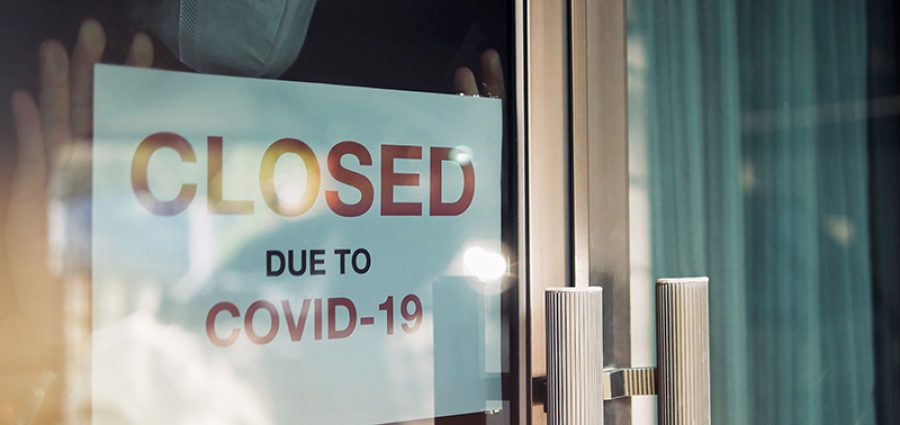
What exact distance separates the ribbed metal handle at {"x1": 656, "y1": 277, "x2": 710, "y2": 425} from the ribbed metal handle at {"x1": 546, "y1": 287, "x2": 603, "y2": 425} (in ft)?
0.32

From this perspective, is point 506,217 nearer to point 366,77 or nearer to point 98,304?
point 366,77

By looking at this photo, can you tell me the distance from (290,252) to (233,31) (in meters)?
0.26

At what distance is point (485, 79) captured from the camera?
3.62 feet

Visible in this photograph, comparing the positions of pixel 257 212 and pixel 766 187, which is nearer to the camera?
pixel 257 212

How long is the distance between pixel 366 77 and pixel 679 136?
1.56 feet

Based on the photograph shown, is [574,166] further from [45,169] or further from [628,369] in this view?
[45,169]

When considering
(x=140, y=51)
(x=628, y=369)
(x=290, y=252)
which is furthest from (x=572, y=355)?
(x=140, y=51)

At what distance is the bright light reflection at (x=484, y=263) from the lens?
110 cm

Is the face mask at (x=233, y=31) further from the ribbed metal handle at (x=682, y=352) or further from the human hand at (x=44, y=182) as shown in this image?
the ribbed metal handle at (x=682, y=352)

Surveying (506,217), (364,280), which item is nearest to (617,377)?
(506,217)

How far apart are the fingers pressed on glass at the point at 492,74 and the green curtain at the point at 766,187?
0.71ft

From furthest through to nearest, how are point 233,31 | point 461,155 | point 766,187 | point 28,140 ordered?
point 766,187
point 461,155
point 233,31
point 28,140

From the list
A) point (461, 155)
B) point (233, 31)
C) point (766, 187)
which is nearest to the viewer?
point (233, 31)

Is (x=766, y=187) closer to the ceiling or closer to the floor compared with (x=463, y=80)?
closer to the floor
